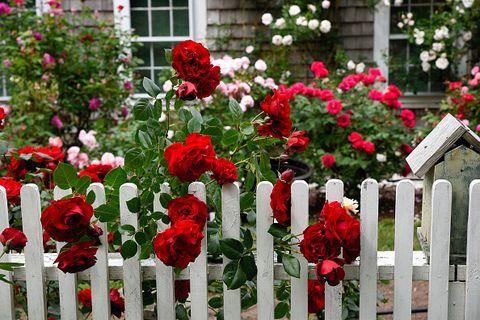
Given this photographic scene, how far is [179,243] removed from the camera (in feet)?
6.36

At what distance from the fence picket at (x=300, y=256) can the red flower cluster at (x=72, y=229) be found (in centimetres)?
60

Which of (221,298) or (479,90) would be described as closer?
(221,298)

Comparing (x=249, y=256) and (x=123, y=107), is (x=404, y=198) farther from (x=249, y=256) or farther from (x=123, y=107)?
(x=123, y=107)

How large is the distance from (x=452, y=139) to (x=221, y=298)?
911 mm

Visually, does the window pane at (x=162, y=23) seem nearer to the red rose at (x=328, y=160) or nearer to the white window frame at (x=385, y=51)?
the white window frame at (x=385, y=51)

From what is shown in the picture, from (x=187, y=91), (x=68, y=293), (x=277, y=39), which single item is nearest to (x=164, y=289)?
(x=68, y=293)

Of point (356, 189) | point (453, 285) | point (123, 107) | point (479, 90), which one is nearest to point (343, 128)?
point (356, 189)

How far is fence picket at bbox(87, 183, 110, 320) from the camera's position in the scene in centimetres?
219

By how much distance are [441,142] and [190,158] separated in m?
0.78

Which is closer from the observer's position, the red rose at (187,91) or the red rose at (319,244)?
the red rose at (319,244)

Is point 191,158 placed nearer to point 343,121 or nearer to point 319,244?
point 319,244

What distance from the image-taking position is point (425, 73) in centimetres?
757

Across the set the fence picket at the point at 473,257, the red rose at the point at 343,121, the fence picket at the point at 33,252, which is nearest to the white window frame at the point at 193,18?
the red rose at the point at 343,121

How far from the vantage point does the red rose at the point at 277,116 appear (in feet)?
7.16
